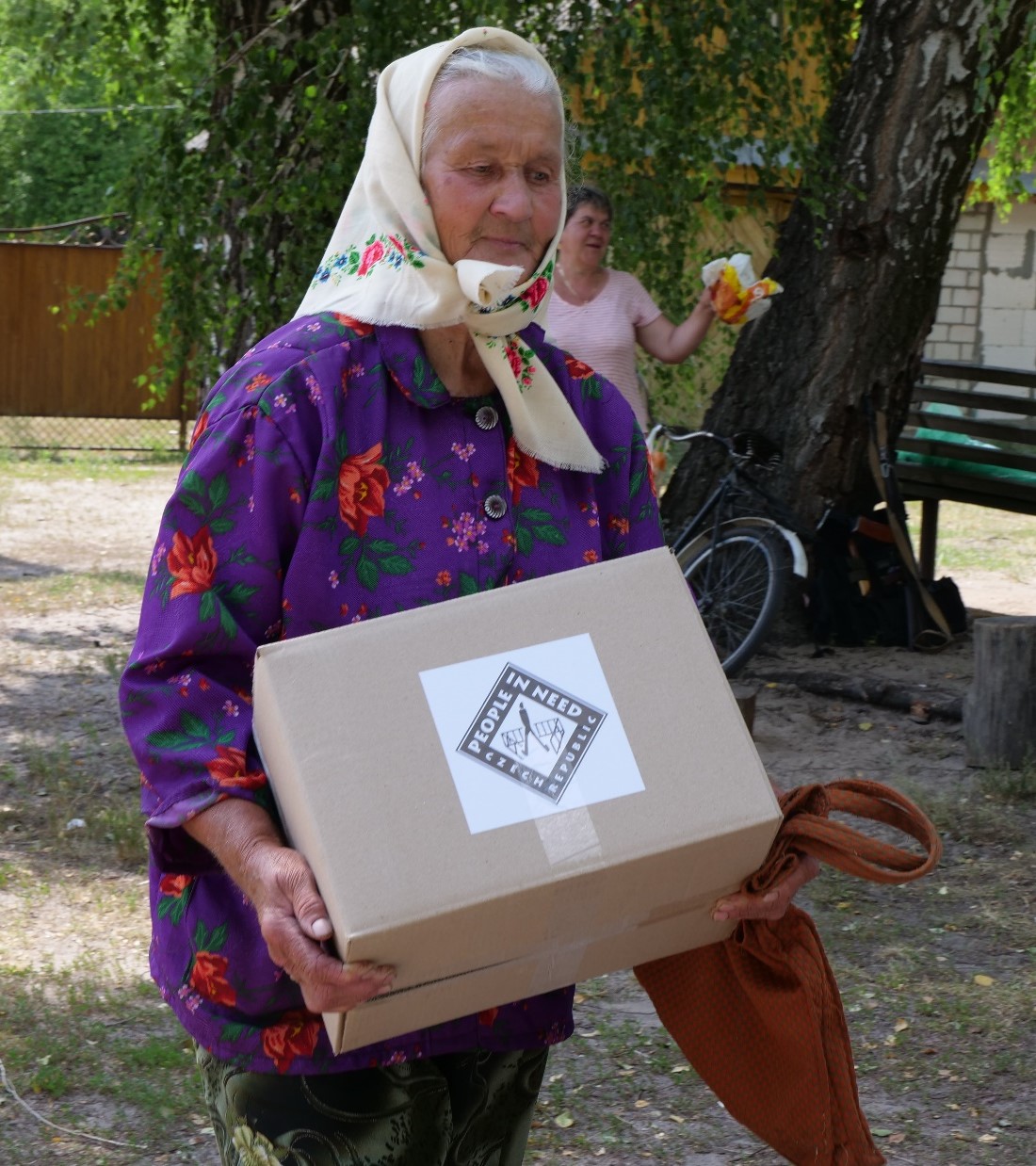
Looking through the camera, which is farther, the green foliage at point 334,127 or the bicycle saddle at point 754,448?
the bicycle saddle at point 754,448

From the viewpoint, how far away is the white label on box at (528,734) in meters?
1.45

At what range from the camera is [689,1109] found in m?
3.47

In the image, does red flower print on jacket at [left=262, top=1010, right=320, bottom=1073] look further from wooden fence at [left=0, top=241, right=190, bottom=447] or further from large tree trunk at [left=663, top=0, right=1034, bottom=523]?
wooden fence at [left=0, top=241, right=190, bottom=447]

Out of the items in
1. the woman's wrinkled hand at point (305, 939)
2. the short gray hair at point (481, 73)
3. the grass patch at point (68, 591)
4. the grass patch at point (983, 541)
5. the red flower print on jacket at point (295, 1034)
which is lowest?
the grass patch at point (983, 541)

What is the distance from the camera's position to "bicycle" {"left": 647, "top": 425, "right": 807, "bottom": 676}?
259 inches

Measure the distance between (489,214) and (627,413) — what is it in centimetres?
34

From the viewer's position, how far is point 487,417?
178 centimetres

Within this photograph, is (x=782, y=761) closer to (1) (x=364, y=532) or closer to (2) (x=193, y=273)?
(2) (x=193, y=273)

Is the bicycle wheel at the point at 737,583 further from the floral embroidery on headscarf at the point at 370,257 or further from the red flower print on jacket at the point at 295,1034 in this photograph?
the red flower print on jacket at the point at 295,1034

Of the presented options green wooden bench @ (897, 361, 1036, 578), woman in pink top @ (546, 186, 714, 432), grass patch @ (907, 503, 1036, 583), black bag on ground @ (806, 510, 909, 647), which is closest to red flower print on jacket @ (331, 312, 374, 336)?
woman in pink top @ (546, 186, 714, 432)

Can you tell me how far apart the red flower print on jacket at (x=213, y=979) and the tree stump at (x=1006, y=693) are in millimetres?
4464

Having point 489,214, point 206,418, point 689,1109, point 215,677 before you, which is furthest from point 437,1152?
point 689,1109

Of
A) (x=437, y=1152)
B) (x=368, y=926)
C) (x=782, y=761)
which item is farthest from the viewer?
(x=782, y=761)

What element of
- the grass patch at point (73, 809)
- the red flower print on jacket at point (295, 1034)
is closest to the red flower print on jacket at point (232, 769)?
the red flower print on jacket at point (295, 1034)
